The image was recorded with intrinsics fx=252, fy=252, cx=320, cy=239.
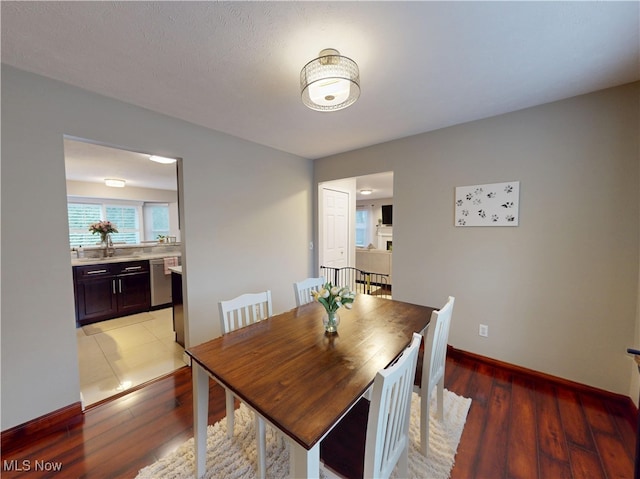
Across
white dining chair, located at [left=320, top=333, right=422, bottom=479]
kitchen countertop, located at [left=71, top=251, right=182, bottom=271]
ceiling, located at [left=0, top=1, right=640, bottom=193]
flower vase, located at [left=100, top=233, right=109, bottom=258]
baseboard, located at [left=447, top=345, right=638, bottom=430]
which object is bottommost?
baseboard, located at [left=447, top=345, right=638, bottom=430]

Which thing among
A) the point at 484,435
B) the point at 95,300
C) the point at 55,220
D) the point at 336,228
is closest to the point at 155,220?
the point at 95,300

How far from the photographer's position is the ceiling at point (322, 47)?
3.89 ft

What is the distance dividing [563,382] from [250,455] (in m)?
2.55

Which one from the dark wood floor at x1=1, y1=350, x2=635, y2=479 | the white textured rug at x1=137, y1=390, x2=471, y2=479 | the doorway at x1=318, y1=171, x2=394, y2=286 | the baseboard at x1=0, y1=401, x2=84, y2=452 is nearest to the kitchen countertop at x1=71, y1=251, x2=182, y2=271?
the baseboard at x1=0, y1=401, x2=84, y2=452

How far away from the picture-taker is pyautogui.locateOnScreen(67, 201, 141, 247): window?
17.7ft

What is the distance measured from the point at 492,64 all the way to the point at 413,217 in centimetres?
155

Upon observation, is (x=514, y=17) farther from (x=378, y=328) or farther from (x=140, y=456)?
(x=140, y=456)

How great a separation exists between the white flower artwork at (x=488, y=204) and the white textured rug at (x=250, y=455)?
5.51 ft

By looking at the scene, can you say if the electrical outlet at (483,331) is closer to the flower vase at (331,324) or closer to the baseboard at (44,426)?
the flower vase at (331,324)

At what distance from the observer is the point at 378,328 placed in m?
1.63

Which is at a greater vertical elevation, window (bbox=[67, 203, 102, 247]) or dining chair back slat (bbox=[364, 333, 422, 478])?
window (bbox=[67, 203, 102, 247])

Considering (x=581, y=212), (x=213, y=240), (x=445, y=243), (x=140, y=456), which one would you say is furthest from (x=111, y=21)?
(x=581, y=212)

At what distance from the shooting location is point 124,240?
20.0 feet

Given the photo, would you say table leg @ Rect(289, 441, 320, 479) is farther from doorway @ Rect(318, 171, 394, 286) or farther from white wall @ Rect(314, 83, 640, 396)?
doorway @ Rect(318, 171, 394, 286)
